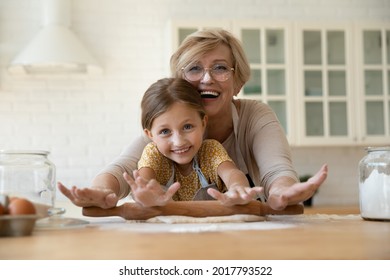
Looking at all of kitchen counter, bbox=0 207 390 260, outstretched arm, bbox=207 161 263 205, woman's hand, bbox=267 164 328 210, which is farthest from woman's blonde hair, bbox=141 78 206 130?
kitchen counter, bbox=0 207 390 260

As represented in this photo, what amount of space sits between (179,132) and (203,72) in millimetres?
224

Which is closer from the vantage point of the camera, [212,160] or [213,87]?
[212,160]

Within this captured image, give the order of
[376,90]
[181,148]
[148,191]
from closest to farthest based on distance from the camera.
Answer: [148,191] < [181,148] < [376,90]

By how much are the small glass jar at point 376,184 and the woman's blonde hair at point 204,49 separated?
1.79 feet

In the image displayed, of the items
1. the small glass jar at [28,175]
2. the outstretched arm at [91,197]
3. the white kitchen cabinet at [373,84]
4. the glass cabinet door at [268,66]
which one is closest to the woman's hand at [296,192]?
the outstretched arm at [91,197]

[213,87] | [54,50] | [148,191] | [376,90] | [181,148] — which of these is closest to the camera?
[148,191]

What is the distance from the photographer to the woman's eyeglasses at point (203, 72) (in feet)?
4.61

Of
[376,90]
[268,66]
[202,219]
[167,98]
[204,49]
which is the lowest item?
[202,219]

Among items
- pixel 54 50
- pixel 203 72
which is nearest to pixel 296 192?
pixel 203 72

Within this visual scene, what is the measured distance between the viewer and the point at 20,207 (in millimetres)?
742

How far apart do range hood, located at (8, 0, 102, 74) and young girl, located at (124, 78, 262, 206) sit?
66.1 inches

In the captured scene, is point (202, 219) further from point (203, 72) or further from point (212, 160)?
point (203, 72)

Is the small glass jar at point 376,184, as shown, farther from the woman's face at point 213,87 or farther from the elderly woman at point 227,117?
the woman's face at point 213,87
